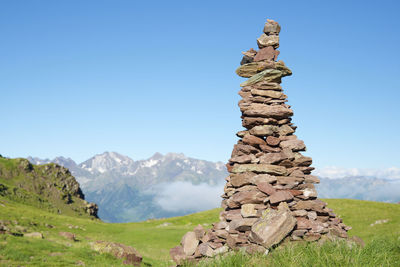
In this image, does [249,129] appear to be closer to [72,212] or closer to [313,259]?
[313,259]

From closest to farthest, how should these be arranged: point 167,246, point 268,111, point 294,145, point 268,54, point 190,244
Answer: point 190,244
point 294,145
point 268,111
point 268,54
point 167,246

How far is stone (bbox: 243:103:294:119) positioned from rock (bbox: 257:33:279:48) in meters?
3.33

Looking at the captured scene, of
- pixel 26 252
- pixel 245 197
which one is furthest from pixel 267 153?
pixel 26 252

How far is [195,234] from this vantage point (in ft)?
43.9

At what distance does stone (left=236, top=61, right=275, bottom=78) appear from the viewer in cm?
1523

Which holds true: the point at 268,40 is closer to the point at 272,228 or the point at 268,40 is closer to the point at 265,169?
the point at 265,169

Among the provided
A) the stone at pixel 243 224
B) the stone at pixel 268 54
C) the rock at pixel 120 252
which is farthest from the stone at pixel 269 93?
the rock at pixel 120 252

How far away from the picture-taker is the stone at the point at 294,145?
13867 mm

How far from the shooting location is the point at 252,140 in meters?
14.1

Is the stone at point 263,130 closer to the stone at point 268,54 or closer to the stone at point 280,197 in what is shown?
the stone at point 280,197

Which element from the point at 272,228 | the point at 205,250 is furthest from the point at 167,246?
the point at 272,228

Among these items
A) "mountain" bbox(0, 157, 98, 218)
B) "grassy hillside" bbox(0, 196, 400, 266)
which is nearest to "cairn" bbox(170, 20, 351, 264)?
"grassy hillside" bbox(0, 196, 400, 266)

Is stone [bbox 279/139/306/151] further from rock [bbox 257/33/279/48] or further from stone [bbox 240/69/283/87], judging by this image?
rock [bbox 257/33/279/48]

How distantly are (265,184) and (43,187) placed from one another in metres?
113
